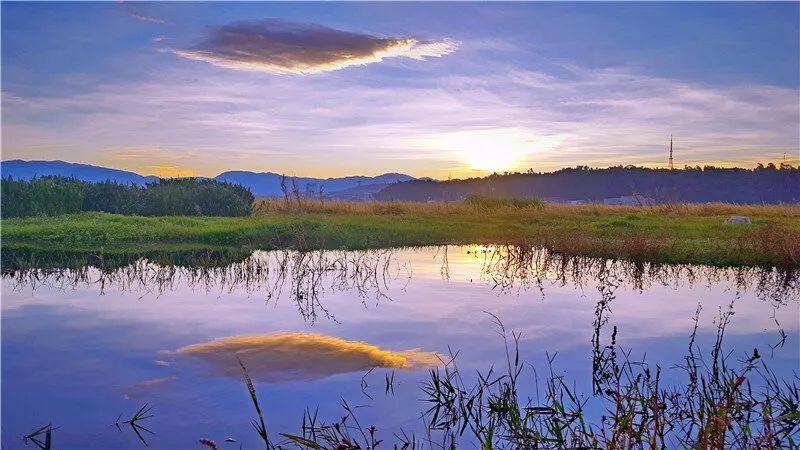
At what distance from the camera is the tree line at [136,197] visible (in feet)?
117

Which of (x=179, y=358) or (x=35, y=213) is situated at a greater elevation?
(x=35, y=213)

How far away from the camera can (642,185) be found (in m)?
102

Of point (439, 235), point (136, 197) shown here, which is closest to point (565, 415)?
point (439, 235)

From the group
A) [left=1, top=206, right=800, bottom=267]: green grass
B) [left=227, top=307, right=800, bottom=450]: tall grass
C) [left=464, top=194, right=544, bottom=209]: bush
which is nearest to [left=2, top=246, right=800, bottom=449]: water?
[left=227, top=307, right=800, bottom=450]: tall grass

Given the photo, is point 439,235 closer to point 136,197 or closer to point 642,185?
point 136,197

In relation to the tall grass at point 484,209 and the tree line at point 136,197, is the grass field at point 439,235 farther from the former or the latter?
the tree line at point 136,197

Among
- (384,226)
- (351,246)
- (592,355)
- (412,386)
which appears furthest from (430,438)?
(384,226)

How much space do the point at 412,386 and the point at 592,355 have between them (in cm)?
304

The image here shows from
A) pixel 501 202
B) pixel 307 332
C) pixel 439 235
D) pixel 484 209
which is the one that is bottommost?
pixel 307 332

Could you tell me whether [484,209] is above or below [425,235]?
above

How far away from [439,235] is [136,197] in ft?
65.5

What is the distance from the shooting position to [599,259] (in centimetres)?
2166

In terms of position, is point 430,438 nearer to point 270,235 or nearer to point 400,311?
point 400,311

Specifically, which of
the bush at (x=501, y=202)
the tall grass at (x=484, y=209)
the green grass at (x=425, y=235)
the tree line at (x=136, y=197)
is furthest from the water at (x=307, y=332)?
Result: the bush at (x=501, y=202)
